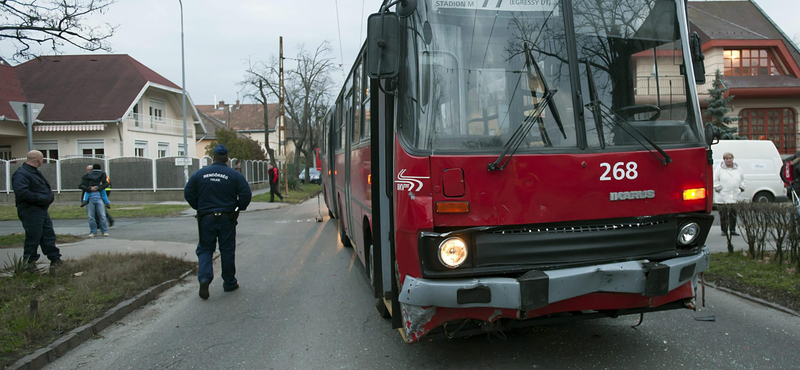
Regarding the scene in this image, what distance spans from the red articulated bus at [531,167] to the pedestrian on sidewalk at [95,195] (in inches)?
425

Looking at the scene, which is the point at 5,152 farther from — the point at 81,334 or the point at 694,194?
the point at 694,194

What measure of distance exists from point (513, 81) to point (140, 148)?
3546 centimetres

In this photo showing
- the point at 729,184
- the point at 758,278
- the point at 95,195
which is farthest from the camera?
the point at 95,195

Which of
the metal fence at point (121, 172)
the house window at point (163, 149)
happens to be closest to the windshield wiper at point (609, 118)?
the metal fence at point (121, 172)

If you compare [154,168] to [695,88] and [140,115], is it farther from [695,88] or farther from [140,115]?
[695,88]

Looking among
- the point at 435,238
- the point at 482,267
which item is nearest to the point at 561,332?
the point at 482,267

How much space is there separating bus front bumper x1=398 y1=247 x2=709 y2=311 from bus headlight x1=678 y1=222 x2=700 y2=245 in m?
0.30

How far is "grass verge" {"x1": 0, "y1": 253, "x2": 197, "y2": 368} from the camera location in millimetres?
4840

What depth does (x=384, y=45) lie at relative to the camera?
3729mm

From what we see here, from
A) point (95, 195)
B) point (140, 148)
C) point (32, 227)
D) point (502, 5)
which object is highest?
point (140, 148)

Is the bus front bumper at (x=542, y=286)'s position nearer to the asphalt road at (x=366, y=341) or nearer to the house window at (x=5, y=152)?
the asphalt road at (x=366, y=341)

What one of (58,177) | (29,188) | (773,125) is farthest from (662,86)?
(773,125)

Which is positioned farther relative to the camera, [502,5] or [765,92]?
[765,92]

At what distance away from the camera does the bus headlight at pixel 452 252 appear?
140 inches
